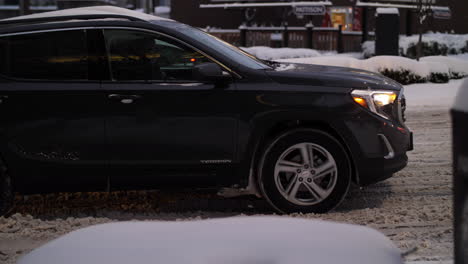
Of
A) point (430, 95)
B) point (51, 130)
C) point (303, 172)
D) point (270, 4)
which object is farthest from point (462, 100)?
point (270, 4)

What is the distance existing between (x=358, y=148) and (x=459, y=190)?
4431mm

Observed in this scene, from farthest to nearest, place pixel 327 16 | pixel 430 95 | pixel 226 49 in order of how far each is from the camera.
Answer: pixel 327 16
pixel 430 95
pixel 226 49

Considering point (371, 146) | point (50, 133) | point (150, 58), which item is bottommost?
point (371, 146)

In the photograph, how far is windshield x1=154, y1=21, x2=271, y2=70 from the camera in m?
6.83

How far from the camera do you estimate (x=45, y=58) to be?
657cm

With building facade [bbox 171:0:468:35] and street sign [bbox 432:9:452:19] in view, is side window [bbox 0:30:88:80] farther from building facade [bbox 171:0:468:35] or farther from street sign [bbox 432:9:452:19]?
street sign [bbox 432:9:452:19]

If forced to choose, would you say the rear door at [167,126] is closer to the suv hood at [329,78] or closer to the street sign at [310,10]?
the suv hood at [329,78]

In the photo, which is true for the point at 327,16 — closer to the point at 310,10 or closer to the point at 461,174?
the point at 310,10

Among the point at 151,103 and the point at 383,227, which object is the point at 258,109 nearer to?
the point at 151,103

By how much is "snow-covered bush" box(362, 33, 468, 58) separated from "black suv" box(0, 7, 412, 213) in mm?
Result: 18304

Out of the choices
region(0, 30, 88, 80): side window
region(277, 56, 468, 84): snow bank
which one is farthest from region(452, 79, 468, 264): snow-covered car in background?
region(277, 56, 468, 84): snow bank

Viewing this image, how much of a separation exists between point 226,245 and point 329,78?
4615mm

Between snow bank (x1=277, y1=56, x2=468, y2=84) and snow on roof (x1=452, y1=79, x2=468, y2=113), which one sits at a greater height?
snow on roof (x1=452, y1=79, x2=468, y2=113)

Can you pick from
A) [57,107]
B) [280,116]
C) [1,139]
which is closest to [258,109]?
[280,116]
